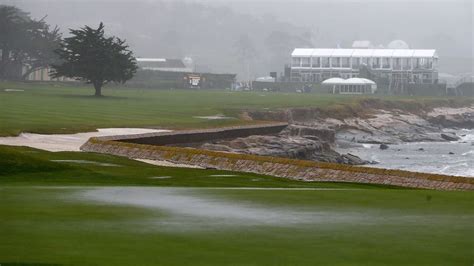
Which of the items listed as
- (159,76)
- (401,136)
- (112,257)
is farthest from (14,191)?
(159,76)

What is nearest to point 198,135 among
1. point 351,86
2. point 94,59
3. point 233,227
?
point 233,227

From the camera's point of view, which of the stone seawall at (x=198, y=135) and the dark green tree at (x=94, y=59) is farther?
the dark green tree at (x=94, y=59)

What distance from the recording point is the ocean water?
63500 millimetres

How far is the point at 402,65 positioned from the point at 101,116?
400ft

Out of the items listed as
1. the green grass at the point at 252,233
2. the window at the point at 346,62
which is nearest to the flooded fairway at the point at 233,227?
the green grass at the point at 252,233

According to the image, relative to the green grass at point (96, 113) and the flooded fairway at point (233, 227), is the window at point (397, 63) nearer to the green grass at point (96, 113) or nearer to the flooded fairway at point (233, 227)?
the green grass at point (96, 113)

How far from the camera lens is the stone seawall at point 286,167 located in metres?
30.6

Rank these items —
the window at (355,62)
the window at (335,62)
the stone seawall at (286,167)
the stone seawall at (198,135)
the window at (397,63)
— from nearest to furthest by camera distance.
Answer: the stone seawall at (286,167), the stone seawall at (198,135), the window at (397,63), the window at (335,62), the window at (355,62)

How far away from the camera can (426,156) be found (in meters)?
74.8

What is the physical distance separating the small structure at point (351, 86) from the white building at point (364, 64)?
15.4m

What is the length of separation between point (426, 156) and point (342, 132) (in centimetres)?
1740

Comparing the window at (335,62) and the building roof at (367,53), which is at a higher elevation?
the building roof at (367,53)

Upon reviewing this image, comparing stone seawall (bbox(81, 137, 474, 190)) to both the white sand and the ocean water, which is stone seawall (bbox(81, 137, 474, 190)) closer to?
the white sand

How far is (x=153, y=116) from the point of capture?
7206 centimetres
